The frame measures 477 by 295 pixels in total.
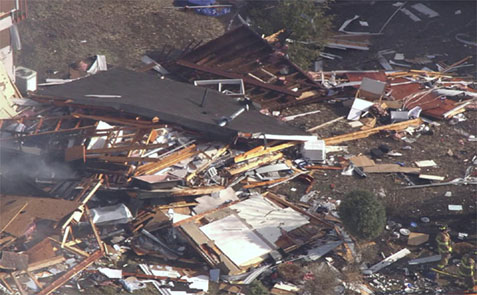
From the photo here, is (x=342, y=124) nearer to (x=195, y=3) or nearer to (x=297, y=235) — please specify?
(x=297, y=235)

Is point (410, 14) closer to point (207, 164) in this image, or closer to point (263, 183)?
point (263, 183)

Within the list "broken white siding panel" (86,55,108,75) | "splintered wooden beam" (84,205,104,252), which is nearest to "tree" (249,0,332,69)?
"broken white siding panel" (86,55,108,75)

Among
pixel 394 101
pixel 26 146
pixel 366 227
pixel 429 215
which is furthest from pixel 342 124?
pixel 26 146

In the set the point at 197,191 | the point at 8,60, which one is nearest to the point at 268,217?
the point at 197,191

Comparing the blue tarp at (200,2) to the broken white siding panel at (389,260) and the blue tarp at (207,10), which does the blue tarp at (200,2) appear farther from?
the broken white siding panel at (389,260)

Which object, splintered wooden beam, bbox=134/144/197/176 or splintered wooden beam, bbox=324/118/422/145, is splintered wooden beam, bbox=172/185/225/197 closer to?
splintered wooden beam, bbox=134/144/197/176

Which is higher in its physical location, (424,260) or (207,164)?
(207,164)

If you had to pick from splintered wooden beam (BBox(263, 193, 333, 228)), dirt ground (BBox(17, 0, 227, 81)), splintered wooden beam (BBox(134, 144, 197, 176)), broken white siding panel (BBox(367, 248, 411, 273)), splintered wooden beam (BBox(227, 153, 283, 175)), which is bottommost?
broken white siding panel (BBox(367, 248, 411, 273))
